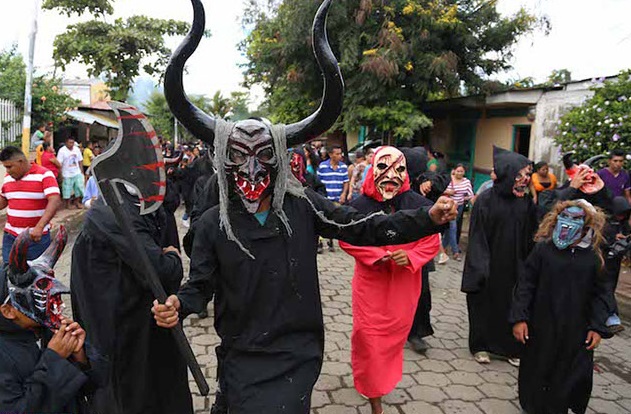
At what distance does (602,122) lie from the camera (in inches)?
349

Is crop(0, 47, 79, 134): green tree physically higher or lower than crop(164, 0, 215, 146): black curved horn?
higher

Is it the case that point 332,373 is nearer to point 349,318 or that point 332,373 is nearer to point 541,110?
point 349,318

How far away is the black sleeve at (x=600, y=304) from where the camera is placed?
3711 millimetres

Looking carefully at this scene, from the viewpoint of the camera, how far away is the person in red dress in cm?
397

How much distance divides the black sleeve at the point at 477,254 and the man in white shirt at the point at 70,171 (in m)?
10.5

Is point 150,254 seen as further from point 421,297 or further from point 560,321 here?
point 421,297

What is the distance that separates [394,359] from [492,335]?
1591mm

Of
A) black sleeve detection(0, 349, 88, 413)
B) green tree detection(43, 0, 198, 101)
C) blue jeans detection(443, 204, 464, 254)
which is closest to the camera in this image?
black sleeve detection(0, 349, 88, 413)

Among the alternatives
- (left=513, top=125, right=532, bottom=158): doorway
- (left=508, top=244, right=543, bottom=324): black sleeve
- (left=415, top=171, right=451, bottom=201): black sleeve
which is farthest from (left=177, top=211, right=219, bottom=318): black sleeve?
(left=513, top=125, right=532, bottom=158): doorway

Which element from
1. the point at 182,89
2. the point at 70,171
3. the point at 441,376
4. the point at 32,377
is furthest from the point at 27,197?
the point at 70,171

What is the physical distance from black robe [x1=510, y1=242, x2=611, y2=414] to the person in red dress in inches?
32.3

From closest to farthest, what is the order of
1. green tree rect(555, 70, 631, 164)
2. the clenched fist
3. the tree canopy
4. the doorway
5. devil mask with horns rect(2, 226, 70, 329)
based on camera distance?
devil mask with horns rect(2, 226, 70, 329) → the clenched fist → green tree rect(555, 70, 631, 164) → the doorway → the tree canopy

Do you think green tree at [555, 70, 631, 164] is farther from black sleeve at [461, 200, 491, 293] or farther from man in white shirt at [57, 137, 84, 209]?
man in white shirt at [57, 137, 84, 209]

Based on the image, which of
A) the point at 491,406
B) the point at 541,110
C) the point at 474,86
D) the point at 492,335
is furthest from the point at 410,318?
the point at 474,86
